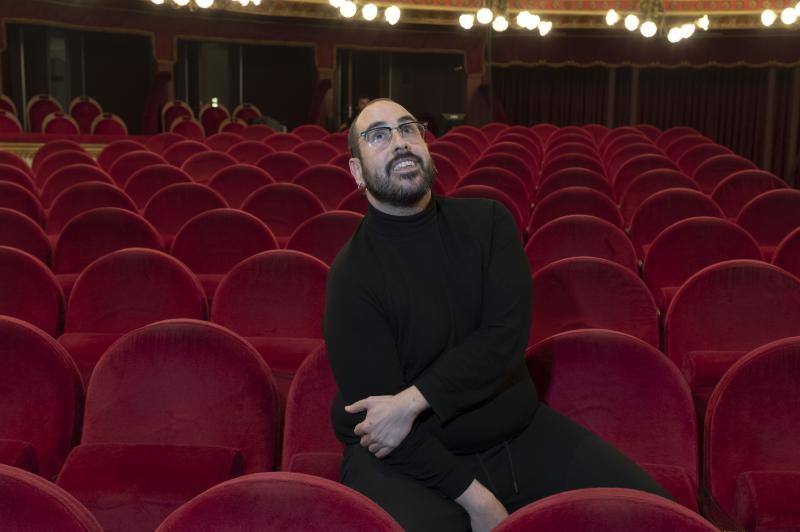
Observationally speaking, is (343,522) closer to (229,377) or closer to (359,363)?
(359,363)

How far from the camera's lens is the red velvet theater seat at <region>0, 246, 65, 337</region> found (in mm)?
3441

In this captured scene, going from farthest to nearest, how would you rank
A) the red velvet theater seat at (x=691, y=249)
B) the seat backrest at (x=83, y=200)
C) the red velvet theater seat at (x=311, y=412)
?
the seat backrest at (x=83, y=200)
the red velvet theater seat at (x=691, y=249)
the red velvet theater seat at (x=311, y=412)

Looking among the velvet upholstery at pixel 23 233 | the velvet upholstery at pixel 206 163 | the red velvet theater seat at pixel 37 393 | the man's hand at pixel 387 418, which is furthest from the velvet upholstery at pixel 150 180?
the man's hand at pixel 387 418

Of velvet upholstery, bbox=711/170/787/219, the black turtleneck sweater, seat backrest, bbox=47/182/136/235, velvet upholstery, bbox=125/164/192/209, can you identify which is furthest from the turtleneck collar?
velvet upholstery, bbox=711/170/787/219

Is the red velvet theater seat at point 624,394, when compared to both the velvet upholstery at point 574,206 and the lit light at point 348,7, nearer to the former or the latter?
the velvet upholstery at point 574,206

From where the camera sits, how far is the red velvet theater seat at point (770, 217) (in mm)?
5164

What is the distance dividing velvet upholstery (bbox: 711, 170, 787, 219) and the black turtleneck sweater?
15.5 ft

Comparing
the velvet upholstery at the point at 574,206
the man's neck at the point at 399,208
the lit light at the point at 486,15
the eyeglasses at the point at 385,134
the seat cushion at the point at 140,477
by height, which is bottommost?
the seat cushion at the point at 140,477

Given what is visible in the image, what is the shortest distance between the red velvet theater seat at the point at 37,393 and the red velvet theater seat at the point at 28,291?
104 centimetres

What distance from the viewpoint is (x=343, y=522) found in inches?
58.7

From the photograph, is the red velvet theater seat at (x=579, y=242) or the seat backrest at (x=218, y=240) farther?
the seat backrest at (x=218, y=240)

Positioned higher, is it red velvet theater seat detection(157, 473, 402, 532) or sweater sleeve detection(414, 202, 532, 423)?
sweater sleeve detection(414, 202, 532, 423)

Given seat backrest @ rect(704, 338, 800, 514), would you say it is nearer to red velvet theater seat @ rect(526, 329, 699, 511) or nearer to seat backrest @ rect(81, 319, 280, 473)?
red velvet theater seat @ rect(526, 329, 699, 511)

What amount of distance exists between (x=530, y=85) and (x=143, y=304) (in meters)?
15.7
